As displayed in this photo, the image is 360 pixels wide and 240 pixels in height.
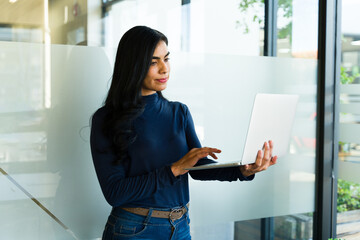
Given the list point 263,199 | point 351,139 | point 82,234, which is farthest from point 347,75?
point 82,234

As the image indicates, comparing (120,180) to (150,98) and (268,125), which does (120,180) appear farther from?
(268,125)

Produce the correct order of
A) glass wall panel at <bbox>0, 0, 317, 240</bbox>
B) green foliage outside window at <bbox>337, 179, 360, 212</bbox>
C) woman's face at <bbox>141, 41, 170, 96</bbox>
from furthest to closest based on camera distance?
green foliage outside window at <bbox>337, 179, 360, 212</bbox> < glass wall panel at <bbox>0, 0, 317, 240</bbox> < woman's face at <bbox>141, 41, 170, 96</bbox>

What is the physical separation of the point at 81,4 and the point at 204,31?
68 centimetres

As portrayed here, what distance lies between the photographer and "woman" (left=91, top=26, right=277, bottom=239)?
1.72 metres

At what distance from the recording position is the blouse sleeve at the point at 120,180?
171 cm

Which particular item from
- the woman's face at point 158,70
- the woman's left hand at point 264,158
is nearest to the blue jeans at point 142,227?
the woman's left hand at point 264,158

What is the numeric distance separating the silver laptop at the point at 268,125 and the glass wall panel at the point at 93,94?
744mm

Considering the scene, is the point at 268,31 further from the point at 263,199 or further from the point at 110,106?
the point at 110,106

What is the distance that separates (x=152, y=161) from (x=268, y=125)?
48 cm

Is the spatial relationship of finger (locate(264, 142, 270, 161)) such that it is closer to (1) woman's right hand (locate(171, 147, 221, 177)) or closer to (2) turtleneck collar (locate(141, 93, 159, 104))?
(1) woman's right hand (locate(171, 147, 221, 177))

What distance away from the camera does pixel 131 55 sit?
1.81m

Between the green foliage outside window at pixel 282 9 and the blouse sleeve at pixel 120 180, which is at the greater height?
the green foliage outside window at pixel 282 9

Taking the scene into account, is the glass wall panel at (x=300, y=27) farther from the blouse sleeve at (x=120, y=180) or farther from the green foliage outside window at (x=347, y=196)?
the blouse sleeve at (x=120, y=180)

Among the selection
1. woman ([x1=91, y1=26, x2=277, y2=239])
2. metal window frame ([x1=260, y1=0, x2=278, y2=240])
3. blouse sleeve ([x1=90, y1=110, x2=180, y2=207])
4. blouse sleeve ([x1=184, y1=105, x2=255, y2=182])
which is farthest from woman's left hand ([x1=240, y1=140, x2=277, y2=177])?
metal window frame ([x1=260, y1=0, x2=278, y2=240])
